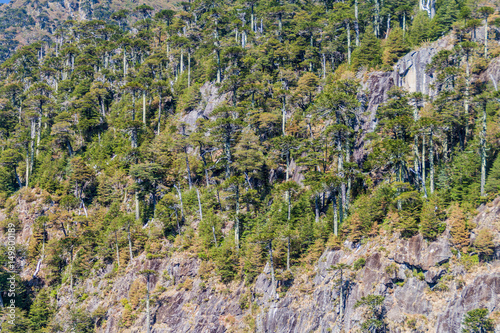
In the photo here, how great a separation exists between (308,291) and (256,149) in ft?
63.9

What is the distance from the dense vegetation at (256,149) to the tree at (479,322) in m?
5.02

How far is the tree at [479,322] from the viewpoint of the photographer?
2197 cm

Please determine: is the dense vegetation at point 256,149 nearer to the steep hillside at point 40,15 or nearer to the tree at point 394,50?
the tree at point 394,50

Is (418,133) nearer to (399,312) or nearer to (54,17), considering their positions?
(399,312)

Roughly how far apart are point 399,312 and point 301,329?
29.1 ft

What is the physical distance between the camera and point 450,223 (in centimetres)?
2759

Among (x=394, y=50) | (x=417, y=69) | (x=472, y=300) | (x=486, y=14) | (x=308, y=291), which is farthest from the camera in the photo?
(x=394, y=50)

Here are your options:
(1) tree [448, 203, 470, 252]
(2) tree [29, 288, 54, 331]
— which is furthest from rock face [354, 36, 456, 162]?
(2) tree [29, 288, 54, 331]

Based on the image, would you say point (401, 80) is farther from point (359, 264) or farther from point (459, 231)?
point (359, 264)

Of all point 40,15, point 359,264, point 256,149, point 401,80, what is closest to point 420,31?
point 401,80

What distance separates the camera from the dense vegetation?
3272cm

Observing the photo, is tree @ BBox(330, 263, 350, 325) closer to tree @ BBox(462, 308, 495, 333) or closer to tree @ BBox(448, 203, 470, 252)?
tree @ BBox(448, 203, 470, 252)

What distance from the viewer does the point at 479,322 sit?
22047 mm

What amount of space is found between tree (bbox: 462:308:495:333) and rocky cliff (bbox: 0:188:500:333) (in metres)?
1.21
